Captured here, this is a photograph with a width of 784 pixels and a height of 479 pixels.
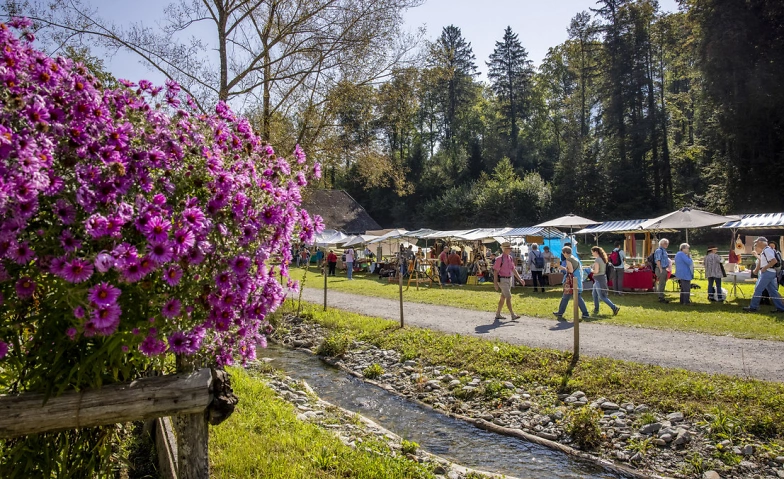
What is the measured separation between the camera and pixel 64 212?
227 cm

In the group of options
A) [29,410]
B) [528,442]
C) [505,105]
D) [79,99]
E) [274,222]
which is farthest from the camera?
[505,105]

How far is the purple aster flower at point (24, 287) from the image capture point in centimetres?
232

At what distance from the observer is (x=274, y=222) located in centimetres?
291

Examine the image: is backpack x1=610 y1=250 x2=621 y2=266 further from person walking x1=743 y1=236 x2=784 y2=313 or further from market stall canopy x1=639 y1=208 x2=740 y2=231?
person walking x1=743 y1=236 x2=784 y2=313

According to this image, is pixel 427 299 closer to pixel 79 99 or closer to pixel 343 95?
pixel 343 95

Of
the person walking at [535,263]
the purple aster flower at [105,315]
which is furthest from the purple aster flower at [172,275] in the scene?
the person walking at [535,263]

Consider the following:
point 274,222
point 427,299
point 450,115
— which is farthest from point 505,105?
point 274,222

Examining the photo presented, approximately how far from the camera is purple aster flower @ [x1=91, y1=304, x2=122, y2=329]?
7.35ft

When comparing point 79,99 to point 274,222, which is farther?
point 274,222

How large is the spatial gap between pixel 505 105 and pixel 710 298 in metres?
54.8

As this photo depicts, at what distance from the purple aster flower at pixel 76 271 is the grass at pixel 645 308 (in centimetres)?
1126

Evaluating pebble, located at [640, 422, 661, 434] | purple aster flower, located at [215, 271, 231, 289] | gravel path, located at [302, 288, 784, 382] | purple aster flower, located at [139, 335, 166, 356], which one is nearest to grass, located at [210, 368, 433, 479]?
purple aster flower, located at [139, 335, 166, 356]

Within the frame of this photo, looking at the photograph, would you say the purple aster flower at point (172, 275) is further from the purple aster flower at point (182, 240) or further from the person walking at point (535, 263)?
the person walking at point (535, 263)

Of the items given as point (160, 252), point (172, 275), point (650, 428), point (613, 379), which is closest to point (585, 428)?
point (650, 428)
